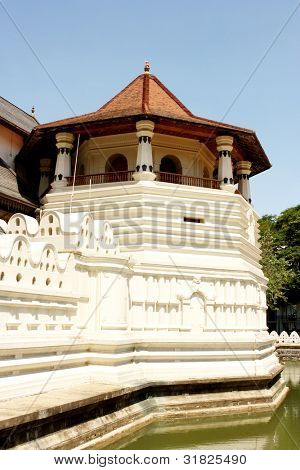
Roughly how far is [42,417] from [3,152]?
42.5ft

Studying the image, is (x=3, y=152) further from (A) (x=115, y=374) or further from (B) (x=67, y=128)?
(A) (x=115, y=374)

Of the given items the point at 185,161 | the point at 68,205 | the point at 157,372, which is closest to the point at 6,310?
the point at 157,372

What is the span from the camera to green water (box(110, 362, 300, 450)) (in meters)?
9.84

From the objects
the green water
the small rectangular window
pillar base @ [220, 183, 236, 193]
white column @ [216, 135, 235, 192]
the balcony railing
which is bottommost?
the green water

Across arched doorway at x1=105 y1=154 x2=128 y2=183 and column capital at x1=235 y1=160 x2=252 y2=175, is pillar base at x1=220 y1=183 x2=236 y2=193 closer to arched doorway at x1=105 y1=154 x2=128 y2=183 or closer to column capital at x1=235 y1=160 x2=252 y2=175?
column capital at x1=235 y1=160 x2=252 y2=175

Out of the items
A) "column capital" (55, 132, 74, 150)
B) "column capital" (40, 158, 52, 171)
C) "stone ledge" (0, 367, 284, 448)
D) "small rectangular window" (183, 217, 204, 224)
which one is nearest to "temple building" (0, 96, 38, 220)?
"column capital" (40, 158, 52, 171)

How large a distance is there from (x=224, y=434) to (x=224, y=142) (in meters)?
8.89

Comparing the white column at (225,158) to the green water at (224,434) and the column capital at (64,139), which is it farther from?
the green water at (224,434)

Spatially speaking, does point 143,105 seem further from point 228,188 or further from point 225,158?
point 228,188

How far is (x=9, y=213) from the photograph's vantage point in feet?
52.1

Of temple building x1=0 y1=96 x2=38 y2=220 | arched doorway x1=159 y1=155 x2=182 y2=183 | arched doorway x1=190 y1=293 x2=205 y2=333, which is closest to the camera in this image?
arched doorway x1=190 y1=293 x2=205 y2=333

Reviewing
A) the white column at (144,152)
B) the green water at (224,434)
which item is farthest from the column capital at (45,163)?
the green water at (224,434)

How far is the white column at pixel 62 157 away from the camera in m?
15.9

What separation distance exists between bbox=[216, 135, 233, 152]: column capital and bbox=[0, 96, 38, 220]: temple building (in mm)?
6366
